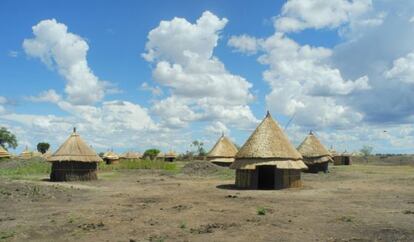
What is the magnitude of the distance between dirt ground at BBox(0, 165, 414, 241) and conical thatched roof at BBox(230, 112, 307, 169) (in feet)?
10.0

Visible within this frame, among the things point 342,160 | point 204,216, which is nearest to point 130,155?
point 342,160

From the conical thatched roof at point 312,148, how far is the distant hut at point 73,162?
761 inches

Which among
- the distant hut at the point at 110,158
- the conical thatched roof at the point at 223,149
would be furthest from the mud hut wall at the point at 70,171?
the distant hut at the point at 110,158

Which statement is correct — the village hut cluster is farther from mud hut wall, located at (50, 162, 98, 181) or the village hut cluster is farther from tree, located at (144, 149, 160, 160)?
Answer: tree, located at (144, 149, 160, 160)

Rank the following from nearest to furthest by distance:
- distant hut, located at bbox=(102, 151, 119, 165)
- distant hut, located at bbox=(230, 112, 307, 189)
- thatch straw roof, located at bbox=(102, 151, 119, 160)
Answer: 1. distant hut, located at bbox=(230, 112, 307, 189)
2. distant hut, located at bbox=(102, 151, 119, 165)
3. thatch straw roof, located at bbox=(102, 151, 119, 160)

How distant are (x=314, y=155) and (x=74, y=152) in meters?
21.2

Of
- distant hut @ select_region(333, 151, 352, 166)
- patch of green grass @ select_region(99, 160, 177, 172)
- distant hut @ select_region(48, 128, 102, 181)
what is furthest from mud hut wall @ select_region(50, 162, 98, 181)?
distant hut @ select_region(333, 151, 352, 166)

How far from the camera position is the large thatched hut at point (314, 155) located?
42750mm

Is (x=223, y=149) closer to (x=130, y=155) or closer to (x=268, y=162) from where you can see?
(x=268, y=162)

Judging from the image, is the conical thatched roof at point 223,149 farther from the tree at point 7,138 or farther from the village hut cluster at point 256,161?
the tree at point 7,138

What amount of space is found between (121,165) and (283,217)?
38.6 m

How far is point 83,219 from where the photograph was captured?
1499 cm

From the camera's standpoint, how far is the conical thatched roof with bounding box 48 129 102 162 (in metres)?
32.2

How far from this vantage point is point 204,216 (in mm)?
15773
